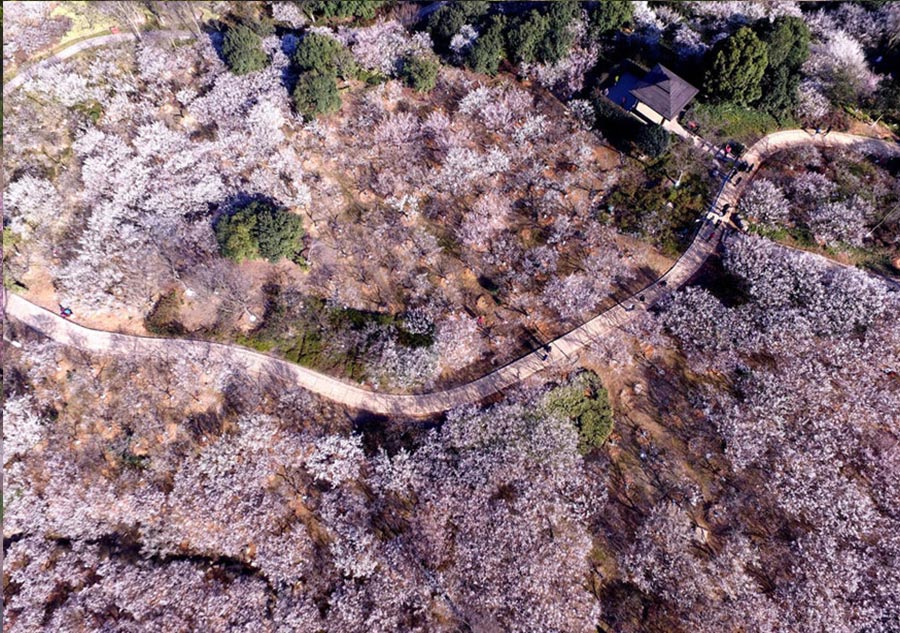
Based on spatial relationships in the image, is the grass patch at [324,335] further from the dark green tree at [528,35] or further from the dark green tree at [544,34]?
the dark green tree at [544,34]

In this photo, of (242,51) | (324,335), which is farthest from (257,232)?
(242,51)

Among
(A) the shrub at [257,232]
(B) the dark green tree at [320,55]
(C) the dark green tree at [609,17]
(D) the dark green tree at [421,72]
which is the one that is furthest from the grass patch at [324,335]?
Result: (C) the dark green tree at [609,17]

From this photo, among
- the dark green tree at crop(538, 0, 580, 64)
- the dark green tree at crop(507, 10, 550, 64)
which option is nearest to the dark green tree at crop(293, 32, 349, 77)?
the dark green tree at crop(507, 10, 550, 64)

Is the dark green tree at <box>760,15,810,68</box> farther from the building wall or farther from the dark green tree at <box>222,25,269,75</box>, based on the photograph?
the dark green tree at <box>222,25,269,75</box>

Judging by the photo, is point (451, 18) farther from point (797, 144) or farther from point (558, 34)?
point (797, 144)

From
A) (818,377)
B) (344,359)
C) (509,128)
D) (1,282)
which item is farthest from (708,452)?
(1,282)
